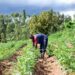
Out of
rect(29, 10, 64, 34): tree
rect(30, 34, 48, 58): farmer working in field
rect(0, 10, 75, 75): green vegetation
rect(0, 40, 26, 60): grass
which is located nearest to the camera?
rect(0, 10, 75, 75): green vegetation

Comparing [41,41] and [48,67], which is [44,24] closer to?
[41,41]

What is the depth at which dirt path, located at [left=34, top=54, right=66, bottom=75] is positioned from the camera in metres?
12.3

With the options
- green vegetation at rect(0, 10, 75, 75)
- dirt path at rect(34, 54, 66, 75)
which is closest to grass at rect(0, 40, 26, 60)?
green vegetation at rect(0, 10, 75, 75)

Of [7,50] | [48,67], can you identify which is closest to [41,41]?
[48,67]

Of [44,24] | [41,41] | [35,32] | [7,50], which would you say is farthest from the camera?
[44,24]

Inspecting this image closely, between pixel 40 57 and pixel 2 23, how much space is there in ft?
232

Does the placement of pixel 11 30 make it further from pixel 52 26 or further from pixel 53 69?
pixel 53 69

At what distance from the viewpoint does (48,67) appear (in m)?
13.9

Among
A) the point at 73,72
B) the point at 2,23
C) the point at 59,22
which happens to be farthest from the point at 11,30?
the point at 73,72

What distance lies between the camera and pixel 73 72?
1095cm

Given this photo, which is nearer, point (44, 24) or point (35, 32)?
point (35, 32)

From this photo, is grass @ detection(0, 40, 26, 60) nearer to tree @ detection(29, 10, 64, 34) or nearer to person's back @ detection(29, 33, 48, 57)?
person's back @ detection(29, 33, 48, 57)

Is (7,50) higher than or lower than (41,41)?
lower

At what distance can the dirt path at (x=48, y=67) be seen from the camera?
1233 cm
